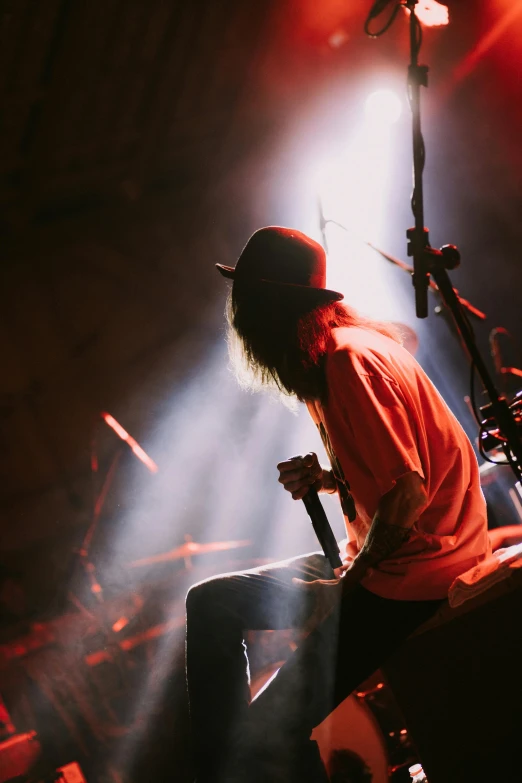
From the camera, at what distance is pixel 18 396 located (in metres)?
4.93

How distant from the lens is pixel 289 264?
1.90m

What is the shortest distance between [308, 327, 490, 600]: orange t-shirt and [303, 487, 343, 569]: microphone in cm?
20

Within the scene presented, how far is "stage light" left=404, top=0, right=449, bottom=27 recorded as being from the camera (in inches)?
105

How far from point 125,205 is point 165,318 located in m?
1.22

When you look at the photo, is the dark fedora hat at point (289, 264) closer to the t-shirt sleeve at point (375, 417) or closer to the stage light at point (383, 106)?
the t-shirt sleeve at point (375, 417)

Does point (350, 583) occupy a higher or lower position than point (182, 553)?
higher

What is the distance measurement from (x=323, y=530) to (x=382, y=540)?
1.28 ft

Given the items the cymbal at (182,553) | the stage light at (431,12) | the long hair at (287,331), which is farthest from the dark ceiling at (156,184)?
the long hair at (287,331)

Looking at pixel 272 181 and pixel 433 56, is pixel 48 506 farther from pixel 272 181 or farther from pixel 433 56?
pixel 433 56

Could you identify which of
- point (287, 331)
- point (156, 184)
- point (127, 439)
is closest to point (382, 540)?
point (287, 331)

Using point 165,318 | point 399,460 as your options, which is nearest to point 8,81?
point 165,318

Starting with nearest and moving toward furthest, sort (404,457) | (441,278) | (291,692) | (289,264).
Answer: (404,457) → (291,692) → (441,278) → (289,264)

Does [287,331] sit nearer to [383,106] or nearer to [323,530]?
[323,530]

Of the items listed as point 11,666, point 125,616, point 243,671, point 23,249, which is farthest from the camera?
point 23,249
